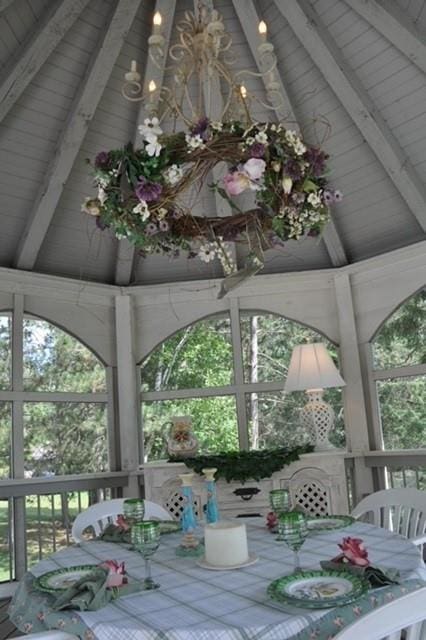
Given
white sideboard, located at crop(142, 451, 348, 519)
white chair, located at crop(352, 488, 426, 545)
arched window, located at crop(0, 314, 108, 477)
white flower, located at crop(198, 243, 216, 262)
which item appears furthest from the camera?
arched window, located at crop(0, 314, 108, 477)

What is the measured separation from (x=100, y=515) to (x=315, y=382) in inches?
74.6

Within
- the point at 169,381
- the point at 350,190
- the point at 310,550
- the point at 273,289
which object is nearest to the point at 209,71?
the point at 310,550

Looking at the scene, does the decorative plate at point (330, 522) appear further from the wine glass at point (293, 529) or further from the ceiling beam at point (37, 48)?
the ceiling beam at point (37, 48)

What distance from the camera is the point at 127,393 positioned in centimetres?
495

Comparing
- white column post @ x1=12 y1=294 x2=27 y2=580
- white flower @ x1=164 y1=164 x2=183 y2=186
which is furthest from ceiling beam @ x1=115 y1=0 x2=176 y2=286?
white column post @ x1=12 y1=294 x2=27 y2=580

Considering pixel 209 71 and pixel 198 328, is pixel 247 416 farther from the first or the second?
pixel 209 71

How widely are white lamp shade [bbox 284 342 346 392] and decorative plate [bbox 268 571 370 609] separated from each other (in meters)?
2.56

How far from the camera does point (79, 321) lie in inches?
195

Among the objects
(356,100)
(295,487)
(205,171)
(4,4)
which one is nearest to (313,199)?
(205,171)

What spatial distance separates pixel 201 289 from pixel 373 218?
5.10 ft

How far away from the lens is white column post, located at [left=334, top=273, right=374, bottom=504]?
463cm

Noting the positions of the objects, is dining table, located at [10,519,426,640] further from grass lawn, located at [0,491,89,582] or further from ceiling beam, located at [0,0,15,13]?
ceiling beam, located at [0,0,15,13]

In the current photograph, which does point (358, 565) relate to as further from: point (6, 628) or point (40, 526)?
point (40, 526)

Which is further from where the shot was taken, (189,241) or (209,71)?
(189,241)
